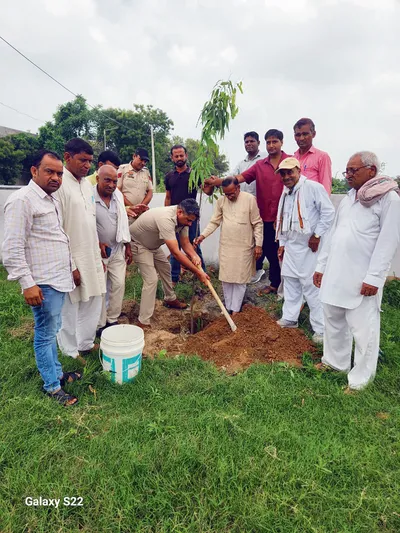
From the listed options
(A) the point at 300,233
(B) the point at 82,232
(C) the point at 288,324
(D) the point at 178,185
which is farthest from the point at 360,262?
(D) the point at 178,185

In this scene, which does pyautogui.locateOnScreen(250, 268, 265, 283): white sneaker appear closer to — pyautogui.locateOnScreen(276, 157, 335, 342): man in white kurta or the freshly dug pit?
the freshly dug pit

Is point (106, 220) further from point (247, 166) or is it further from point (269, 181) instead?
point (247, 166)

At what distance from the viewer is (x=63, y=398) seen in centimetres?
269

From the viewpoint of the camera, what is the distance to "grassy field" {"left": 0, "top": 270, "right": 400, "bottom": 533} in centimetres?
179

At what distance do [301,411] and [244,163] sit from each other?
390 centimetres

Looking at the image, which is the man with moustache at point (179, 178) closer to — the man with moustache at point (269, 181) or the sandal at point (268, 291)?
the man with moustache at point (269, 181)

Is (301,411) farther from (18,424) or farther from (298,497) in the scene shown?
(18,424)

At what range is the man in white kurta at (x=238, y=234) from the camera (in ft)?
13.8

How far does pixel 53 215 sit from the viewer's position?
248cm

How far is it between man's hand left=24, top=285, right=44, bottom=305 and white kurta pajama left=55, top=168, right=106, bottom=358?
638 millimetres

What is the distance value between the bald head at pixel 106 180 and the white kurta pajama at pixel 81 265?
0.26 m

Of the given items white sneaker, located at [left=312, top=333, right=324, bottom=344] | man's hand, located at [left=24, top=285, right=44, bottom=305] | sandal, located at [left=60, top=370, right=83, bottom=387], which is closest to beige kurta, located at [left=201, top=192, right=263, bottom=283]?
white sneaker, located at [left=312, top=333, right=324, bottom=344]

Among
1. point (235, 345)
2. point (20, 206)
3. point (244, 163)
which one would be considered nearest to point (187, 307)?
A: point (235, 345)

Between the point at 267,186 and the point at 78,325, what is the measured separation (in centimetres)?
304
